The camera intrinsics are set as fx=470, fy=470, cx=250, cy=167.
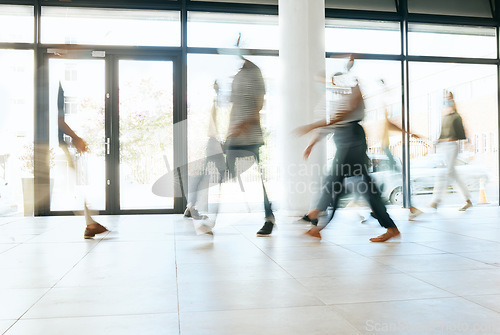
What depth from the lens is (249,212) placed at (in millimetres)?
7000

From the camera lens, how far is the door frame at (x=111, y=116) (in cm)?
670

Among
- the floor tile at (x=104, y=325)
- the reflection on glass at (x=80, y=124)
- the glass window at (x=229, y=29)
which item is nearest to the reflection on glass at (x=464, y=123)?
the glass window at (x=229, y=29)

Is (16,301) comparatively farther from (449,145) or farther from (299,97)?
Answer: (449,145)

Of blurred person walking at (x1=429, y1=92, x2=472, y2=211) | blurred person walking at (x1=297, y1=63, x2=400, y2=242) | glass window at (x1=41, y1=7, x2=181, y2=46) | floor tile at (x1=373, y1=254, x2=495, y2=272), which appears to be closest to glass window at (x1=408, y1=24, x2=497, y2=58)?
blurred person walking at (x1=429, y1=92, x2=472, y2=211)

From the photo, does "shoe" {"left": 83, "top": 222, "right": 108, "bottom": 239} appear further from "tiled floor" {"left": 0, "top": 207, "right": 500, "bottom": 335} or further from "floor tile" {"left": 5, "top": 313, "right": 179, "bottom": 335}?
"floor tile" {"left": 5, "top": 313, "right": 179, "bottom": 335}

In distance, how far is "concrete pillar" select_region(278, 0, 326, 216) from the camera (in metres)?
5.91

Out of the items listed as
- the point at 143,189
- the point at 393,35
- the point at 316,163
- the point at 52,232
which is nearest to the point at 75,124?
the point at 143,189

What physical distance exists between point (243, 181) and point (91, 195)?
2.24 meters

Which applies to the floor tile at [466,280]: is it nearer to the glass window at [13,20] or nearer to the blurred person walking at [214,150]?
the blurred person walking at [214,150]

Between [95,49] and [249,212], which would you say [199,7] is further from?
[249,212]

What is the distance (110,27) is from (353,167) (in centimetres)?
464

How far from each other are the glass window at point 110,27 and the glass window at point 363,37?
2.42m

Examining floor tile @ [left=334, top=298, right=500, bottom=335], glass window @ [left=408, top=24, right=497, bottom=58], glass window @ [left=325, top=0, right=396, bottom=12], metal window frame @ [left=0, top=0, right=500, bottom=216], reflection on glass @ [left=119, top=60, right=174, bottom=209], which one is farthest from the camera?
glass window @ [left=408, top=24, right=497, bottom=58]

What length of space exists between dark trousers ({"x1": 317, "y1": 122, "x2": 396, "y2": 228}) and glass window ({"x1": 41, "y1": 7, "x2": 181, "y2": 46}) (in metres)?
3.87
